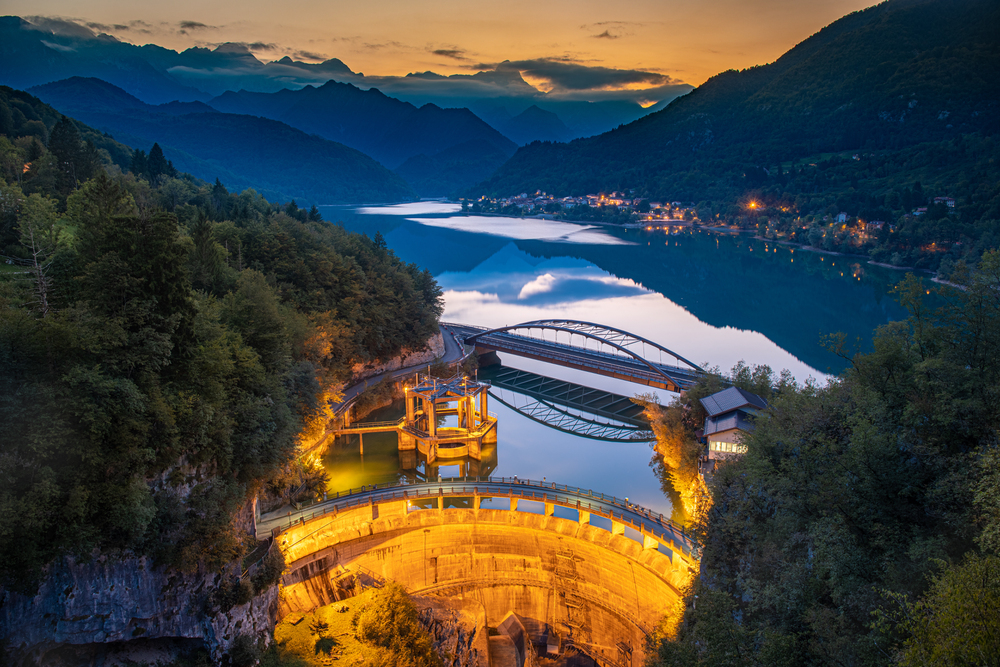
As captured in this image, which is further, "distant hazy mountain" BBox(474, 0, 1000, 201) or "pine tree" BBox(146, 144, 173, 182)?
"distant hazy mountain" BBox(474, 0, 1000, 201)

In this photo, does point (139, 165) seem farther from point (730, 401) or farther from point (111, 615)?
point (730, 401)

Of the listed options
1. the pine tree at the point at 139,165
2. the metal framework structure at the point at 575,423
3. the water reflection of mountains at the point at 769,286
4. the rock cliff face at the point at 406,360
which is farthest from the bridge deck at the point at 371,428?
the pine tree at the point at 139,165

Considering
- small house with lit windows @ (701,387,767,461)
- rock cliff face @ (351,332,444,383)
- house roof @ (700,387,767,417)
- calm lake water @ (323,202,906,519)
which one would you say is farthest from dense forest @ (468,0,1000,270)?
rock cliff face @ (351,332,444,383)

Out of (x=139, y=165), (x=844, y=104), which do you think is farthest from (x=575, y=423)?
(x=844, y=104)

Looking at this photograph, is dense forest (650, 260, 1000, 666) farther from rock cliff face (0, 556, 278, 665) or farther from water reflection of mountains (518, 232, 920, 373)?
water reflection of mountains (518, 232, 920, 373)

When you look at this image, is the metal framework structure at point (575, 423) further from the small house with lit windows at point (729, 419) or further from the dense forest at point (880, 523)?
the dense forest at point (880, 523)

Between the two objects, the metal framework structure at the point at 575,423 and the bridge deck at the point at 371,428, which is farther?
the metal framework structure at the point at 575,423

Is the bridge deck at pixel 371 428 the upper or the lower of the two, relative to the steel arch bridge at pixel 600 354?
lower

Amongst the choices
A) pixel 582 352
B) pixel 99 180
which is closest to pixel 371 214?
pixel 582 352
